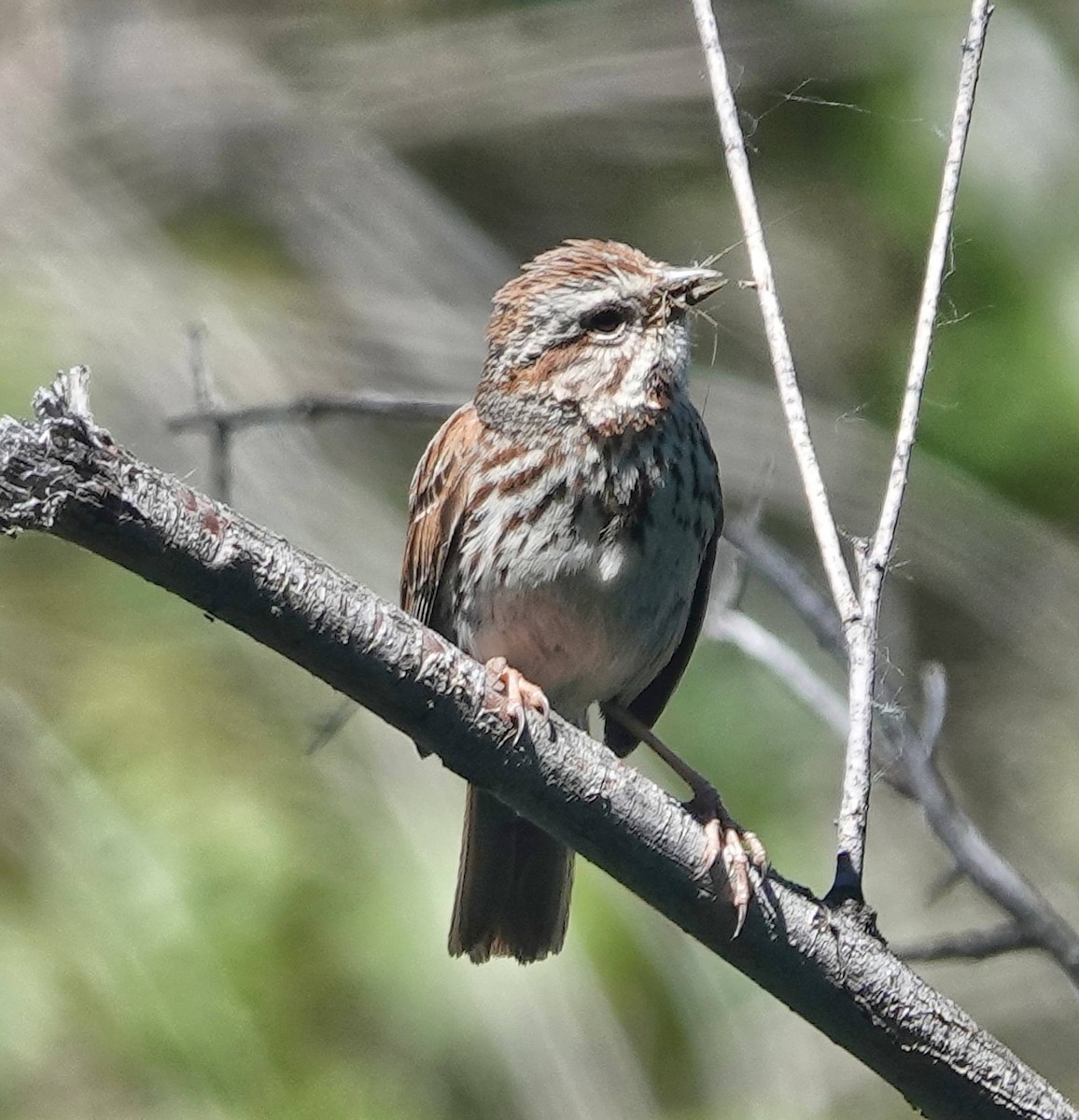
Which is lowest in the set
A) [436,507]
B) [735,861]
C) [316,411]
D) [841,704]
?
[735,861]

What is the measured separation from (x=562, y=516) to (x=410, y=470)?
2662 mm

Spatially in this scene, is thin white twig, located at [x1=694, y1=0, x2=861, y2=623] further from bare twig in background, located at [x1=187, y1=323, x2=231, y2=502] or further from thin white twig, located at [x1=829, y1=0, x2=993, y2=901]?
bare twig in background, located at [x1=187, y1=323, x2=231, y2=502]

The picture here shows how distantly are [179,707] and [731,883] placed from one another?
9.03 ft

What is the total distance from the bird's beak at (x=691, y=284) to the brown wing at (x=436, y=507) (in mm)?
488

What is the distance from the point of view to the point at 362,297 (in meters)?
6.55

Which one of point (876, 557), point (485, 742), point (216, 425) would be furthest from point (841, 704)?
point (485, 742)

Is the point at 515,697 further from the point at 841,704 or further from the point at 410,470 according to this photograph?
the point at 410,470

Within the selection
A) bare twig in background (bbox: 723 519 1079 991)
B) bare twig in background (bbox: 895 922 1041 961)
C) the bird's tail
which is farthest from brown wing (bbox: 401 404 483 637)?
bare twig in background (bbox: 895 922 1041 961)

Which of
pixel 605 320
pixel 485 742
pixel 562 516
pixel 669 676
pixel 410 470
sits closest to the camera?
pixel 485 742

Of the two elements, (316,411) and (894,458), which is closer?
(894,458)

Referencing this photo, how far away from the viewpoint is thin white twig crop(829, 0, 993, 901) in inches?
111

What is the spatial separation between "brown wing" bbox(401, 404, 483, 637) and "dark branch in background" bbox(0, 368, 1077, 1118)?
4.48 feet

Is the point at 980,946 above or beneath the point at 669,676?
beneath

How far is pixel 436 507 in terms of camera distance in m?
4.18
